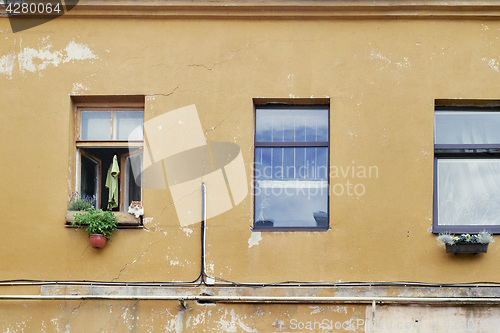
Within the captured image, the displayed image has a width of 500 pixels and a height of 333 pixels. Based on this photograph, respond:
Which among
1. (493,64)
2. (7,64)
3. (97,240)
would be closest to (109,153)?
(97,240)

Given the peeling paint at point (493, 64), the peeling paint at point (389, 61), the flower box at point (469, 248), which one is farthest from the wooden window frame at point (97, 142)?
the peeling paint at point (493, 64)

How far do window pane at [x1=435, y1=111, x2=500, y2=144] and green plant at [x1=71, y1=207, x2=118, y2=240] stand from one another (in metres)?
4.25

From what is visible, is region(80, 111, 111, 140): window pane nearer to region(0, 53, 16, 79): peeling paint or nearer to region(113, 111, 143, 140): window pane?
region(113, 111, 143, 140): window pane

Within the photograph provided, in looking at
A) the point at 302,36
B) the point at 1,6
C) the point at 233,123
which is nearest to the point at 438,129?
the point at 302,36

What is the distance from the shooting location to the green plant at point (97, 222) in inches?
313

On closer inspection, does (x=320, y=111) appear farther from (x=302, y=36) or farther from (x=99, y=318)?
(x=99, y=318)

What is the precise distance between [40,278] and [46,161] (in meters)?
1.47

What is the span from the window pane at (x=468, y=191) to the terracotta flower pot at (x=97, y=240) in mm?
4200

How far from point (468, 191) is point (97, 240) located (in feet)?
15.4

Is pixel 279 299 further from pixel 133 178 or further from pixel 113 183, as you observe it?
pixel 113 183

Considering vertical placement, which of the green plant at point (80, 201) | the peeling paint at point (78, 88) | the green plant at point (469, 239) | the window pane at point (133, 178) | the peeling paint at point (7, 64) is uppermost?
the peeling paint at point (7, 64)

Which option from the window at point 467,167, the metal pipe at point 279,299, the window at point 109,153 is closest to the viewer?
the metal pipe at point 279,299

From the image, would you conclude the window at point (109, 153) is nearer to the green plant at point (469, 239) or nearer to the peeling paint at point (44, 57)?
the peeling paint at point (44, 57)

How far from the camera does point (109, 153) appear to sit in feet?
28.0
